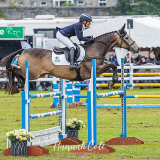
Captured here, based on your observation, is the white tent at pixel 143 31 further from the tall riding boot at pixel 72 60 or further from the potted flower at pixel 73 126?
the potted flower at pixel 73 126

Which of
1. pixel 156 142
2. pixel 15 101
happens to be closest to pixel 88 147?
pixel 156 142

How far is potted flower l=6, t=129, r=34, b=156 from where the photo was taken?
18.7ft

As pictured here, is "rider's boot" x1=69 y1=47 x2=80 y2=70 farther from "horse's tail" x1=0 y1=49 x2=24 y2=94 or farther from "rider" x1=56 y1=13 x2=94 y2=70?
"horse's tail" x1=0 y1=49 x2=24 y2=94

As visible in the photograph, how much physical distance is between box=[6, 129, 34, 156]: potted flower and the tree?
35.3 metres

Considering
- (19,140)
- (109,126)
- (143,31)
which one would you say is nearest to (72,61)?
(109,126)

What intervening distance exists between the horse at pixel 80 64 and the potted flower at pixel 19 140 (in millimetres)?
2144

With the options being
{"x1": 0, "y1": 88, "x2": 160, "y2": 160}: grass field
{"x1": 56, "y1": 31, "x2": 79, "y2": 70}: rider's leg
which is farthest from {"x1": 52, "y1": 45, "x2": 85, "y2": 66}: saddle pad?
{"x1": 0, "y1": 88, "x2": 160, "y2": 160}: grass field

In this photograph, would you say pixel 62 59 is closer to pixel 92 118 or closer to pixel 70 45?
pixel 70 45

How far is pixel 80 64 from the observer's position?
773 centimetres

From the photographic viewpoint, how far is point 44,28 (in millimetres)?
20219

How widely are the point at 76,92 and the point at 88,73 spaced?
4138 millimetres

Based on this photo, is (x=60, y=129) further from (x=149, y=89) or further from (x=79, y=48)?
(x=149, y=89)

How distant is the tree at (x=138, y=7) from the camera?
4034 centimetres

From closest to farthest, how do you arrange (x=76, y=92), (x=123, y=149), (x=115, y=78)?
(x=123, y=149) → (x=115, y=78) → (x=76, y=92)
